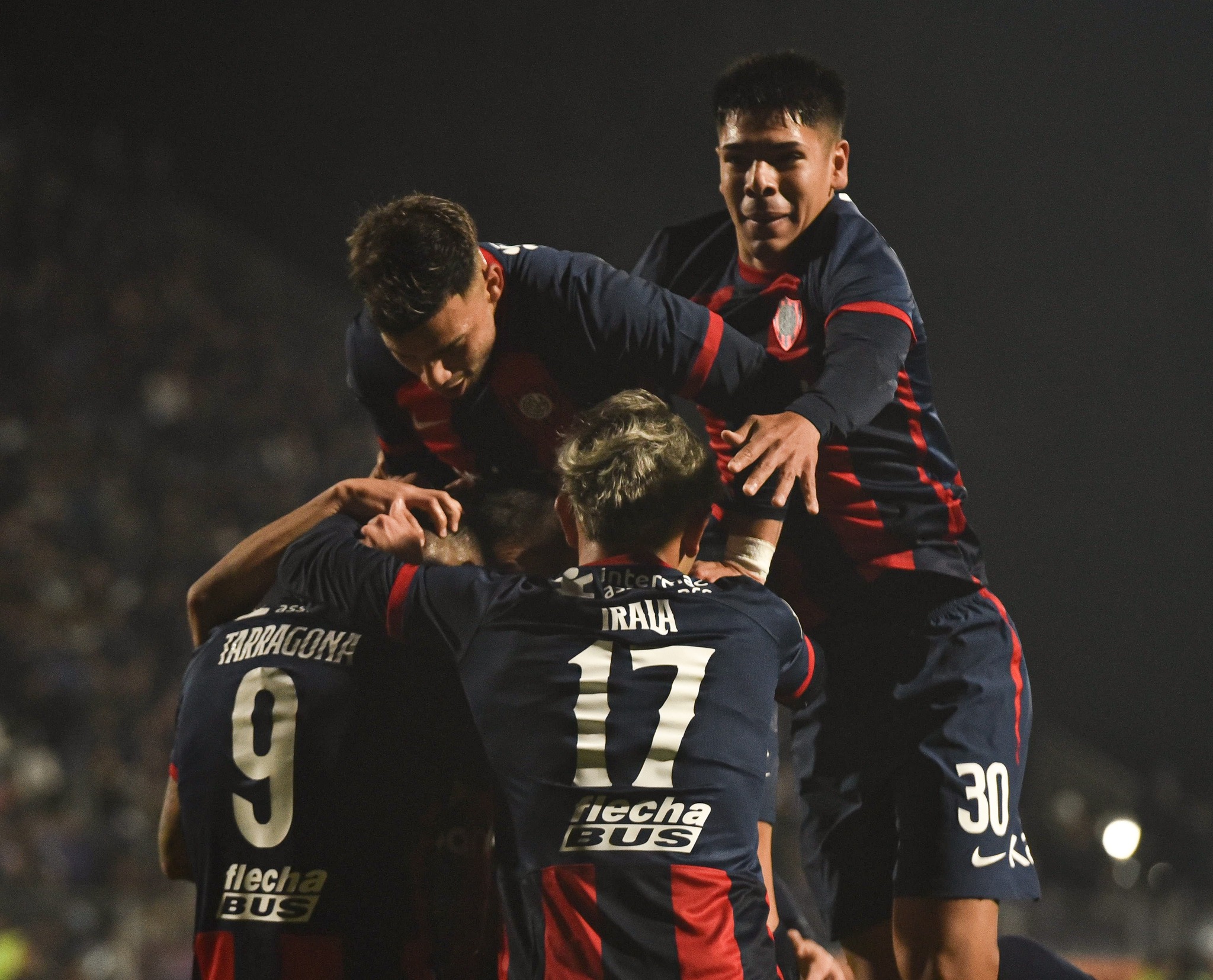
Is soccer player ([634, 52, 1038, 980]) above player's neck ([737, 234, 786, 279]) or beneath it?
beneath

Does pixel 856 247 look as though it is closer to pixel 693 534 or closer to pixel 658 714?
pixel 693 534

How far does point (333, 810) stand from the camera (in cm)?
230

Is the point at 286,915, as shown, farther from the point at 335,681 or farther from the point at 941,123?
the point at 941,123

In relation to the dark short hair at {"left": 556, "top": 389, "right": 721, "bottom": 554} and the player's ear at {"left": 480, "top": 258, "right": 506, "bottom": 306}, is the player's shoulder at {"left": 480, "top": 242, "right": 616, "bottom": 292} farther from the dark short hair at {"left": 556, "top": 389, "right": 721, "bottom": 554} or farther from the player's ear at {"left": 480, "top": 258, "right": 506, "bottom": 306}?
the dark short hair at {"left": 556, "top": 389, "right": 721, "bottom": 554}

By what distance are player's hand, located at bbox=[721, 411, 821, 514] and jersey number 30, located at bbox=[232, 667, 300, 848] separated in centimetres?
96

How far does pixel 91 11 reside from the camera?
956 cm

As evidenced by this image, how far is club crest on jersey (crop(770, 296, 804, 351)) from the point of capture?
2.61 m

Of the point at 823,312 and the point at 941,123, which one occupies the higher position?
the point at 941,123

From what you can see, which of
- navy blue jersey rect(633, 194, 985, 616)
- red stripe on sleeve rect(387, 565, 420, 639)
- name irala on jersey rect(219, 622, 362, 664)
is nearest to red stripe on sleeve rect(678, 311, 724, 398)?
navy blue jersey rect(633, 194, 985, 616)

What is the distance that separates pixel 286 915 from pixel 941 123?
755cm

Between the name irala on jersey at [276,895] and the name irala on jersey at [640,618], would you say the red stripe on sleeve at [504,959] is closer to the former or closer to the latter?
the name irala on jersey at [276,895]

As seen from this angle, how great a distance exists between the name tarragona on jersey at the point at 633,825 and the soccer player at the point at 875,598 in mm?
818

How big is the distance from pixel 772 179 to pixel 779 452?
83 cm

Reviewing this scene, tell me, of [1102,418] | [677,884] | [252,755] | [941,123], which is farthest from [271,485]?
[677,884]
